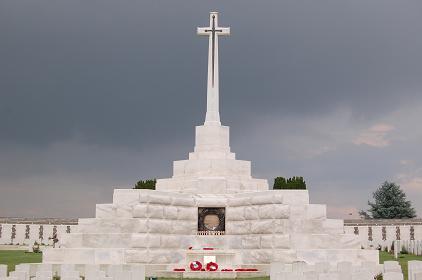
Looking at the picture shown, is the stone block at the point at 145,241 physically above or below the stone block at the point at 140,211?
below

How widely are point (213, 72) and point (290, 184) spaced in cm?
821

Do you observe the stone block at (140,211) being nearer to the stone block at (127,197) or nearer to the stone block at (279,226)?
the stone block at (127,197)

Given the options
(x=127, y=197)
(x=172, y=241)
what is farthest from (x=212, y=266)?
(x=127, y=197)

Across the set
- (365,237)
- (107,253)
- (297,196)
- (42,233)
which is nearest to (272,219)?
(297,196)

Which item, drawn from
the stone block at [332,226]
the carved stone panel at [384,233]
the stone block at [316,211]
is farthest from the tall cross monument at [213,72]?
the carved stone panel at [384,233]

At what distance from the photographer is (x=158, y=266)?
70.9ft

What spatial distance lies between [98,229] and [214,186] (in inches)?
236

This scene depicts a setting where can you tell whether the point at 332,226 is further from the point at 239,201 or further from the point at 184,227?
the point at 184,227

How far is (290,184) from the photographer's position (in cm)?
3228

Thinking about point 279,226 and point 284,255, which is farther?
point 279,226

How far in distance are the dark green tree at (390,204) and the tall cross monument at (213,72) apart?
69.7ft

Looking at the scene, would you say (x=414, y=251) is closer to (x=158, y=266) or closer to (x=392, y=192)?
(x=158, y=266)

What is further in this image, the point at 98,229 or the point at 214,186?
the point at 214,186

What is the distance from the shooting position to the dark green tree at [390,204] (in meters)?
44.4
